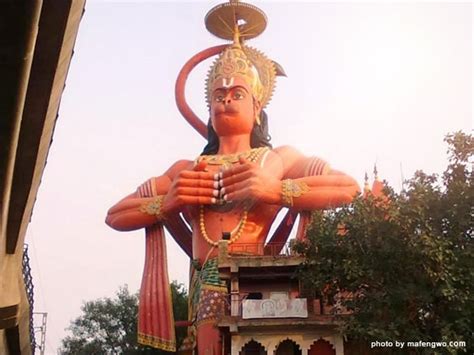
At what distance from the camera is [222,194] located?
18.5 m

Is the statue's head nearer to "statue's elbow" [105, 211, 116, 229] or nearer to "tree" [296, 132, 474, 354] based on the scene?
"statue's elbow" [105, 211, 116, 229]

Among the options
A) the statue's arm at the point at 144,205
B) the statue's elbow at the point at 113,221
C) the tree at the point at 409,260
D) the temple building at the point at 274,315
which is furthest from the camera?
the statue's elbow at the point at 113,221

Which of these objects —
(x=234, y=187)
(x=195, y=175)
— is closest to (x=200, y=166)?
(x=195, y=175)

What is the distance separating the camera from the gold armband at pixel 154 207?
1977 cm

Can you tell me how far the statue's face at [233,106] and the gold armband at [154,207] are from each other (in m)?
2.88

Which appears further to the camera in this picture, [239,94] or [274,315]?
[239,94]

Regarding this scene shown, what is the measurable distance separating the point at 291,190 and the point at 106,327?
1624 cm

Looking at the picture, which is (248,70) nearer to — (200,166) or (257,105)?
(257,105)

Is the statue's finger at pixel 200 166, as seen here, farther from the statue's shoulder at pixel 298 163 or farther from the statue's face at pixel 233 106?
the statue's shoulder at pixel 298 163

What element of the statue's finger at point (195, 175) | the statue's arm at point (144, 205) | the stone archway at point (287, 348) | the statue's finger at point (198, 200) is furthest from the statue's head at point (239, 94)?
the stone archway at point (287, 348)

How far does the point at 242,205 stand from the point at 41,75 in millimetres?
12318

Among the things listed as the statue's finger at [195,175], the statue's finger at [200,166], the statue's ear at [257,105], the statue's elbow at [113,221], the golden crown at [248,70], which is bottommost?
the statue's elbow at [113,221]

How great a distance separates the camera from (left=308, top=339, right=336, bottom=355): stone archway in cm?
1552

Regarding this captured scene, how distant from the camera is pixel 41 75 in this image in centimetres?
652
